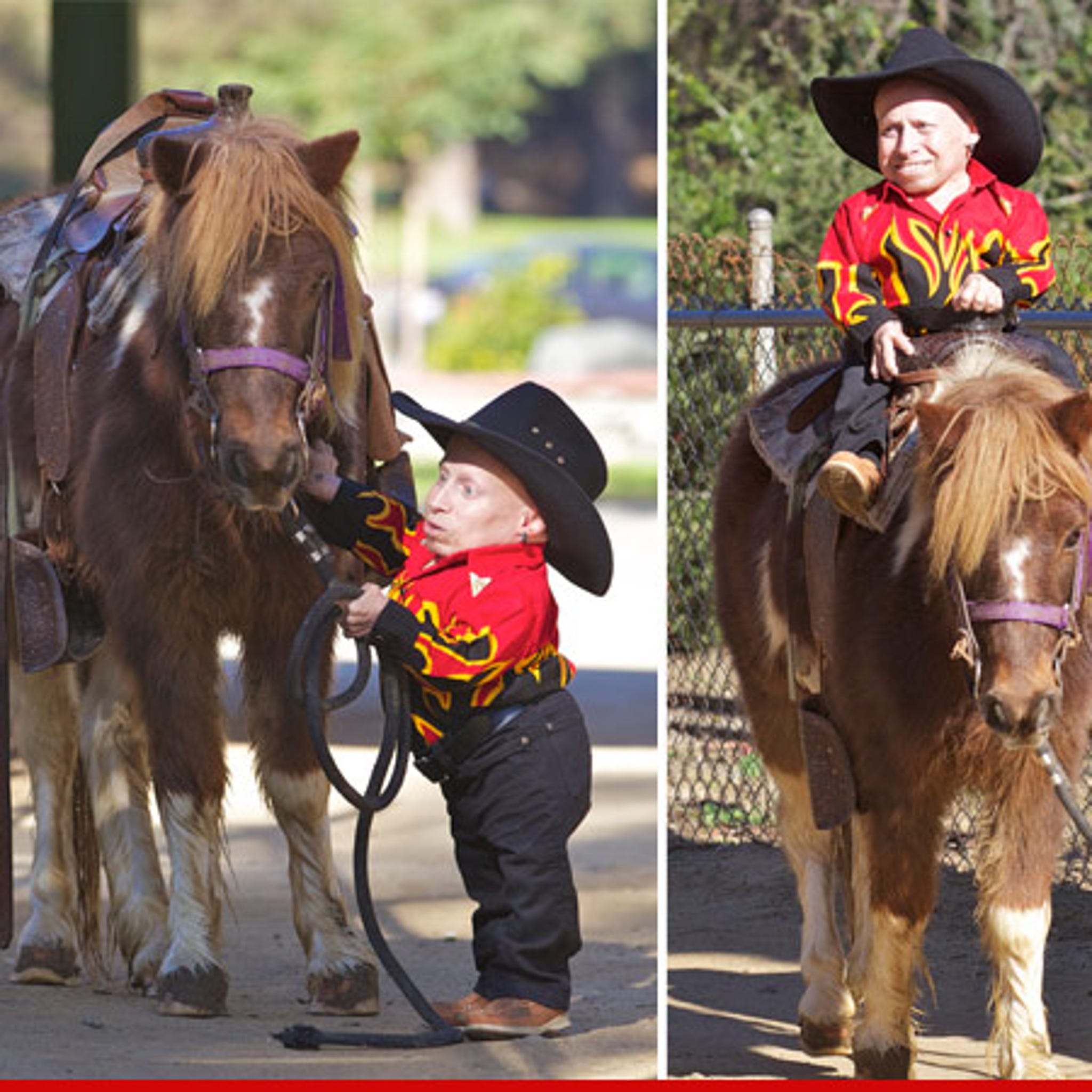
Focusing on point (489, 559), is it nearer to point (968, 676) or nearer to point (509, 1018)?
point (509, 1018)

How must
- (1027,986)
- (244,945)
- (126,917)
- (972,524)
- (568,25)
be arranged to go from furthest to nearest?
Answer: (568,25), (244,945), (126,917), (1027,986), (972,524)

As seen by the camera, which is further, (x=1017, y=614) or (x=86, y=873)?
(x=86, y=873)

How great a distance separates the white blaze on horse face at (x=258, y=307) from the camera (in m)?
5.02

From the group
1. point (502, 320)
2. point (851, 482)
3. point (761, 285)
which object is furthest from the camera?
point (502, 320)

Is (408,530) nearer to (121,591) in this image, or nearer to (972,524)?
(121,591)

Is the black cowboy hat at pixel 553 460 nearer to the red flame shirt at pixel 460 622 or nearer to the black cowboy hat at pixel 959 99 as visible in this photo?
the red flame shirt at pixel 460 622

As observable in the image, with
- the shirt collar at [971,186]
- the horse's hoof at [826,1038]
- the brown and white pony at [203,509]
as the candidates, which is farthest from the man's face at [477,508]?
the horse's hoof at [826,1038]

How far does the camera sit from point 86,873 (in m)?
6.33

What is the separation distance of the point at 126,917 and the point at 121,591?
909mm

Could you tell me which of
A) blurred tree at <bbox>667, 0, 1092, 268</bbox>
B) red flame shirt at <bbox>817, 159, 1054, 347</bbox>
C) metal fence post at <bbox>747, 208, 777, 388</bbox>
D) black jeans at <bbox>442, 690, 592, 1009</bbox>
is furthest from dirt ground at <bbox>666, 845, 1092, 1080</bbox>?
blurred tree at <bbox>667, 0, 1092, 268</bbox>

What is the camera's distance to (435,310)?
28938 mm

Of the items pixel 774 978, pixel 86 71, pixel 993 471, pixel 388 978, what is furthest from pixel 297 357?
pixel 86 71

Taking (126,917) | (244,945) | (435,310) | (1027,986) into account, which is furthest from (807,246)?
(435,310)

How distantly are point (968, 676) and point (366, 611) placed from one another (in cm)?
125
